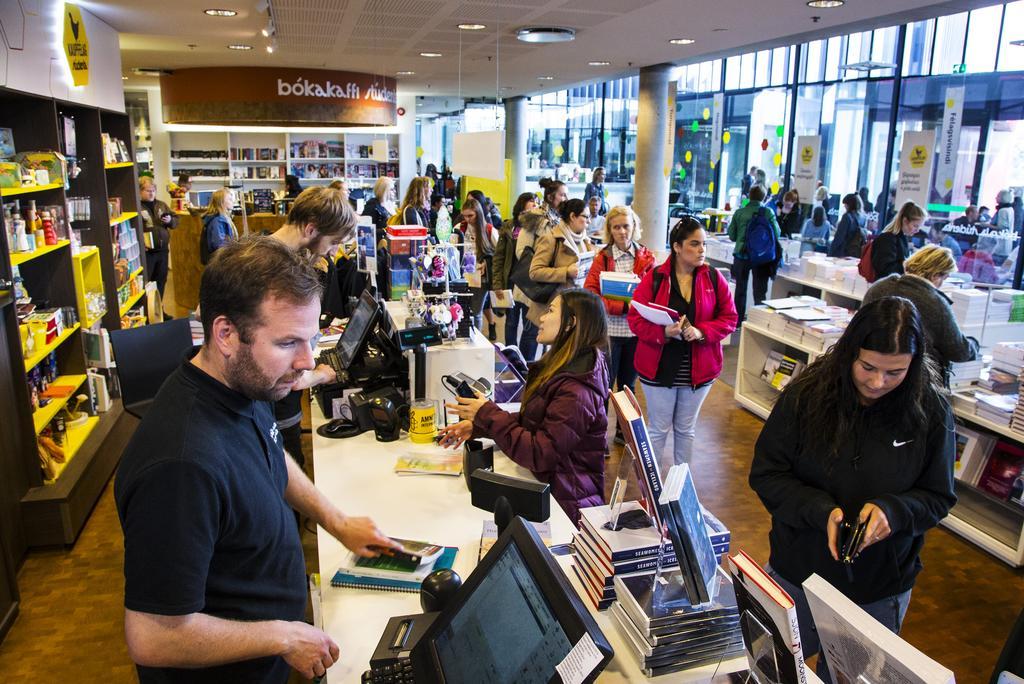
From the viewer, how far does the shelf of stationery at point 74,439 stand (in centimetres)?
392

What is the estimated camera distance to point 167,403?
1431 millimetres

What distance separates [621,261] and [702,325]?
1174mm

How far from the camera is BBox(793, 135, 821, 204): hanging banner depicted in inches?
369

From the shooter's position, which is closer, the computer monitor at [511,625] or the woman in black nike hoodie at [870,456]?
the computer monitor at [511,625]

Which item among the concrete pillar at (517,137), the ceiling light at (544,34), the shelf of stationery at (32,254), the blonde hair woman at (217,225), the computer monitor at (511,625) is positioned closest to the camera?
the computer monitor at (511,625)

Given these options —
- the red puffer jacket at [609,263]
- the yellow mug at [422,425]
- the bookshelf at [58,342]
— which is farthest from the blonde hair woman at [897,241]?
the bookshelf at [58,342]

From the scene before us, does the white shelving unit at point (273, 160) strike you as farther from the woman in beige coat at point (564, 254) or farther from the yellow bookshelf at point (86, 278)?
the woman in beige coat at point (564, 254)

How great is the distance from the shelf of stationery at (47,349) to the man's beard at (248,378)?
2748mm

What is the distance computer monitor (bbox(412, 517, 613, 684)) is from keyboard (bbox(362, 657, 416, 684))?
124 mm

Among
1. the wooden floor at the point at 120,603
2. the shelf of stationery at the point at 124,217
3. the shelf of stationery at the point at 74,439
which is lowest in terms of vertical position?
the wooden floor at the point at 120,603

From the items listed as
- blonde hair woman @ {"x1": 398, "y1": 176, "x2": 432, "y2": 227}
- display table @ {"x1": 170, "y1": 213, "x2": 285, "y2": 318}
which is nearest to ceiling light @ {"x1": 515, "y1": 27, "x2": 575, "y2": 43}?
blonde hair woman @ {"x1": 398, "y1": 176, "x2": 432, "y2": 227}

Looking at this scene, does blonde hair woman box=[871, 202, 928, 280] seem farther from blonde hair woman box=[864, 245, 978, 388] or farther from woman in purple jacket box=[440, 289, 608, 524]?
woman in purple jacket box=[440, 289, 608, 524]

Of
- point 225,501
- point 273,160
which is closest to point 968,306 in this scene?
point 225,501

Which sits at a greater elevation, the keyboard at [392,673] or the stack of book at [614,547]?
the stack of book at [614,547]
